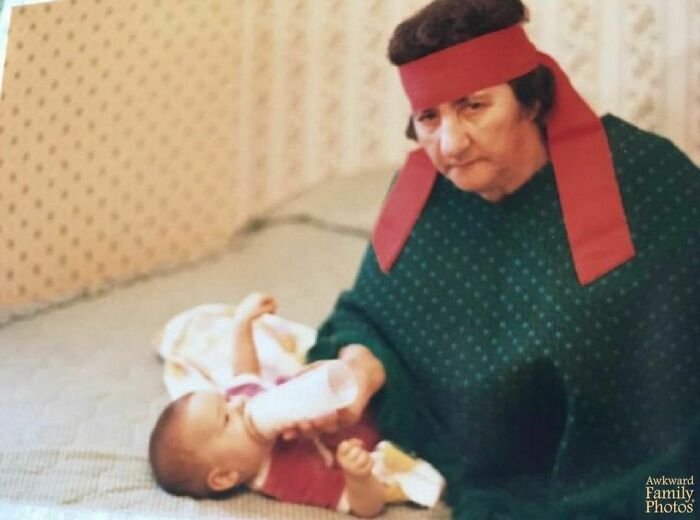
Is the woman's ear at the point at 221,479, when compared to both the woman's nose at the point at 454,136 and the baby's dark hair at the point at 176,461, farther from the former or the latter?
the woman's nose at the point at 454,136

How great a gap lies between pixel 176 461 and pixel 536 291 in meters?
0.30

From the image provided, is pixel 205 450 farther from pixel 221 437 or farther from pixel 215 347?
pixel 215 347

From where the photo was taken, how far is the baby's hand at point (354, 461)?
24.6 inches

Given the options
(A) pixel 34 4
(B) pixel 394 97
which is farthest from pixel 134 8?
(B) pixel 394 97

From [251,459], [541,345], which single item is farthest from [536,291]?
[251,459]

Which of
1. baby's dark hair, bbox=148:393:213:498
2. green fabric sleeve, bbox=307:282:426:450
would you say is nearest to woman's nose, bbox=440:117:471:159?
green fabric sleeve, bbox=307:282:426:450

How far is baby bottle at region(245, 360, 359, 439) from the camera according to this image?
0.65 meters

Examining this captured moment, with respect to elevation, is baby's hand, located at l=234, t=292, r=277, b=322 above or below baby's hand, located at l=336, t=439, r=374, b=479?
above

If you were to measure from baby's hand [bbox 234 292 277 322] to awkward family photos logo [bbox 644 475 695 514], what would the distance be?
14.6 inches

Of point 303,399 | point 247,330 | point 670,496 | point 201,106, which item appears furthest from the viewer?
point 201,106

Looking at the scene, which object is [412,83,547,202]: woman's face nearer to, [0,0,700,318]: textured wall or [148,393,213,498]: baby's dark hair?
[0,0,700,318]: textured wall

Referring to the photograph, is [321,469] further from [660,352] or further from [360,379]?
[660,352]

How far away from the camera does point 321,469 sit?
0.65m

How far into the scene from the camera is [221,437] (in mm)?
640
